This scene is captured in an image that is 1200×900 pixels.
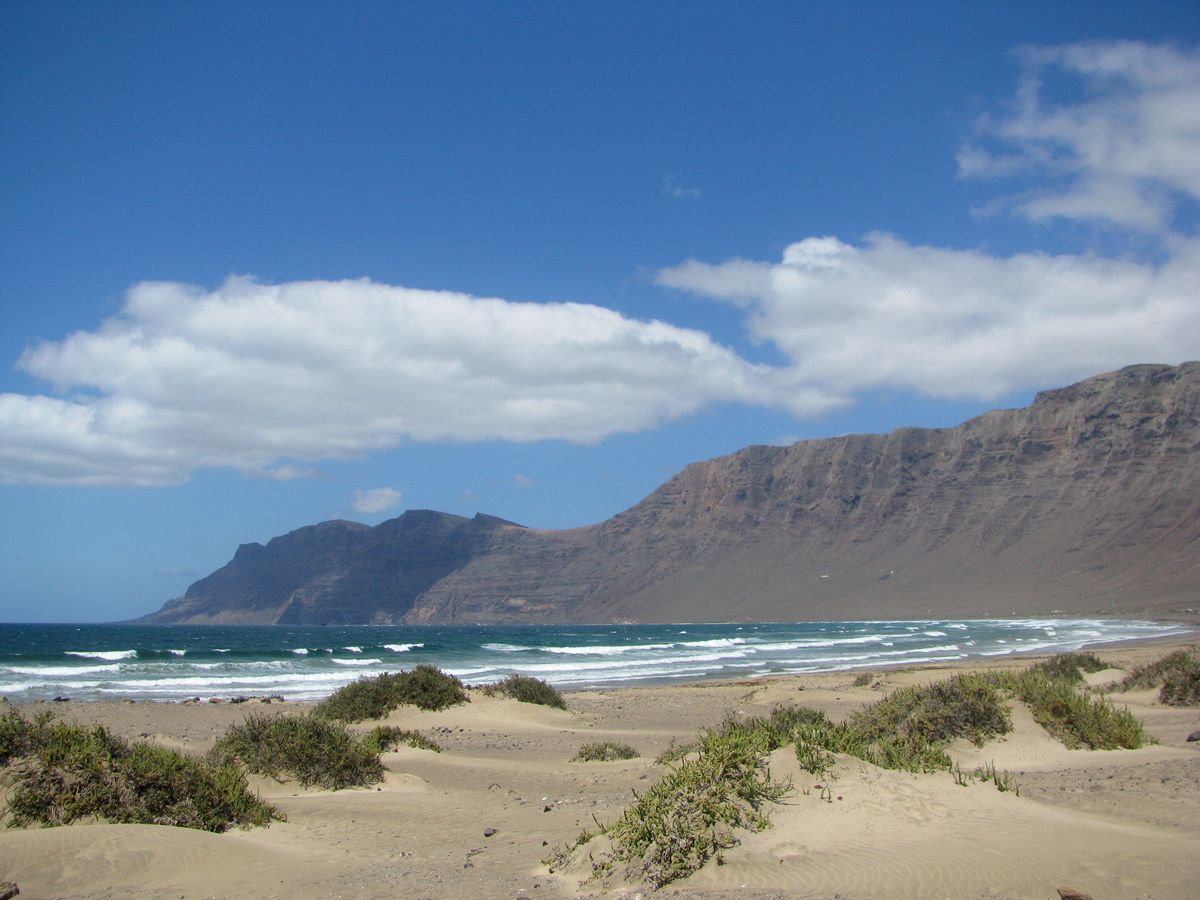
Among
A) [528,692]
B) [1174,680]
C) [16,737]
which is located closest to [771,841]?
[16,737]

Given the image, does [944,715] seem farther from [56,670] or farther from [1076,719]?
[56,670]

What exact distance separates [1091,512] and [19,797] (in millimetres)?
144067

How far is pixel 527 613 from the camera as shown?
19438 cm

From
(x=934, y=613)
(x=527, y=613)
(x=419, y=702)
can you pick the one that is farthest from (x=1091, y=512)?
(x=419, y=702)

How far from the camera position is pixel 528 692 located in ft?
74.8

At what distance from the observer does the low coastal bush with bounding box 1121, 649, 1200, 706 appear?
670 inches

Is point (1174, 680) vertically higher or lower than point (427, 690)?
lower

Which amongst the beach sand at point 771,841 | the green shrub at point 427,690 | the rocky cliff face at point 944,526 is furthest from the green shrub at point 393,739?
the rocky cliff face at point 944,526

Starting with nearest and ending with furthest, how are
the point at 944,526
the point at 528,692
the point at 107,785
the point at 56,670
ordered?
the point at 107,785
the point at 528,692
the point at 56,670
the point at 944,526

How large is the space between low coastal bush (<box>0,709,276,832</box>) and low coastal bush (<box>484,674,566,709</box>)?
1382 cm

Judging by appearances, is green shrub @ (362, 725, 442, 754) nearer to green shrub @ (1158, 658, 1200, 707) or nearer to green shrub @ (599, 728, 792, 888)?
green shrub @ (599, 728, 792, 888)

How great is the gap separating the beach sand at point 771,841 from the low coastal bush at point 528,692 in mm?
10478

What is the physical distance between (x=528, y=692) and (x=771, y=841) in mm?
16497

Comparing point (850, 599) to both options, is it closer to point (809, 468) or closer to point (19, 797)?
point (809, 468)
